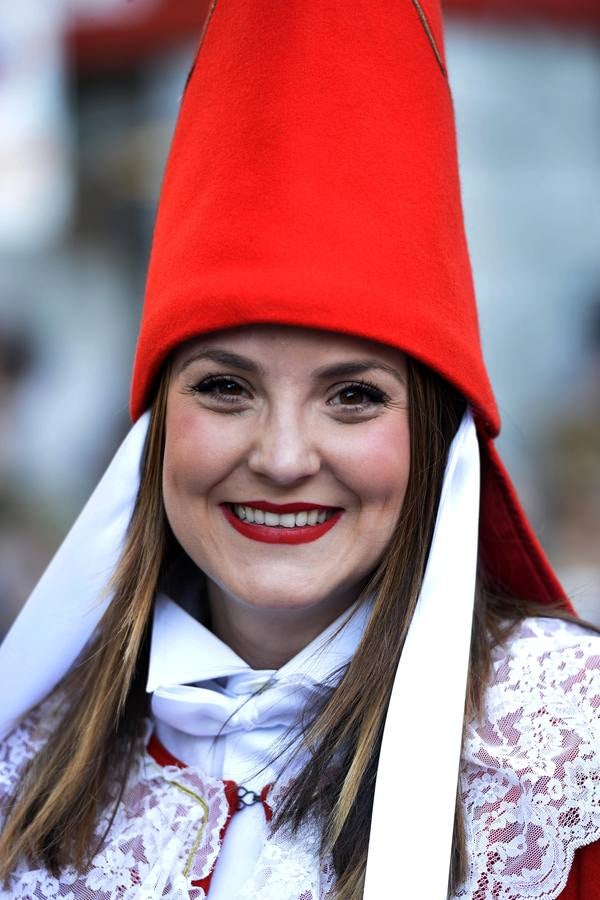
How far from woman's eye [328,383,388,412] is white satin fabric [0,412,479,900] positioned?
0.55 ft

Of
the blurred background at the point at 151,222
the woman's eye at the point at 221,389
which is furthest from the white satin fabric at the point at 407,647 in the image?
the blurred background at the point at 151,222

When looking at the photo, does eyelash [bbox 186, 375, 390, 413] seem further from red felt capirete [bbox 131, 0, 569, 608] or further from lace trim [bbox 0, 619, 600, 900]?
lace trim [bbox 0, 619, 600, 900]

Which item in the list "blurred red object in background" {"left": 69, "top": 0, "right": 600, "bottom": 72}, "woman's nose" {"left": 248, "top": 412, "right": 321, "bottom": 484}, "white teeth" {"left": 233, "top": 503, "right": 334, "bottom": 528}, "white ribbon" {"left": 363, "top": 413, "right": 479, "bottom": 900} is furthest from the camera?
"blurred red object in background" {"left": 69, "top": 0, "right": 600, "bottom": 72}

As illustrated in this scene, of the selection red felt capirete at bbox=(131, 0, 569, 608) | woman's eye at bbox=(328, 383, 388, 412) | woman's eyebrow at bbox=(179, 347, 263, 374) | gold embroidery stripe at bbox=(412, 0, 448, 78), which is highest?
gold embroidery stripe at bbox=(412, 0, 448, 78)

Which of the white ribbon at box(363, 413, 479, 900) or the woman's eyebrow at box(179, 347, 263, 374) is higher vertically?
the woman's eyebrow at box(179, 347, 263, 374)

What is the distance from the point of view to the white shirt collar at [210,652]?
2031 millimetres

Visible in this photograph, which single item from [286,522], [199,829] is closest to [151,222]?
[286,522]

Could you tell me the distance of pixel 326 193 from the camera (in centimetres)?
189

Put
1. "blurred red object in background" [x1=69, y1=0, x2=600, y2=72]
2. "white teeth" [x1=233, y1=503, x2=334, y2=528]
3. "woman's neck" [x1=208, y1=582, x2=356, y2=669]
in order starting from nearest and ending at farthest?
"white teeth" [x1=233, y1=503, x2=334, y2=528] < "woman's neck" [x1=208, y1=582, x2=356, y2=669] < "blurred red object in background" [x1=69, y1=0, x2=600, y2=72]

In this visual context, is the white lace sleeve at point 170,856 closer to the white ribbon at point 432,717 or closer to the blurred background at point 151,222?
the white ribbon at point 432,717

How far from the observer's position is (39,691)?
2.28 meters

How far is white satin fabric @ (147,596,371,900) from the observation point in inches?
78.7

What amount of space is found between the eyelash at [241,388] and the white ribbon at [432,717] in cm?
17

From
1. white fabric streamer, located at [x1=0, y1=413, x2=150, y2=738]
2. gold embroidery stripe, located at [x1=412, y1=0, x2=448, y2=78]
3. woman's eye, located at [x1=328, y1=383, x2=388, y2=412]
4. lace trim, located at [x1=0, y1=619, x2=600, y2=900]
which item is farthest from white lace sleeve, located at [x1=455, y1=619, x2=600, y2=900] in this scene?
gold embroidery stripe, located at [x1=412, y1=0, x2=448, y2=78]
